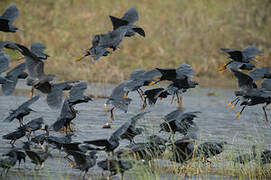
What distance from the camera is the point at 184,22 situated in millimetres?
14375

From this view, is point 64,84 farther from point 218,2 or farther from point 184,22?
point 218,2

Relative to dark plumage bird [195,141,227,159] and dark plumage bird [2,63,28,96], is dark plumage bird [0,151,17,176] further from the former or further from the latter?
dark plumage bird [195,141,227,159]

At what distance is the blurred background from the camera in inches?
512

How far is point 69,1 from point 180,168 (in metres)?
11.8

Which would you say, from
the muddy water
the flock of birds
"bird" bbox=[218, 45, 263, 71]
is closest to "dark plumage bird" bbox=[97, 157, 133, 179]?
the flock of birds

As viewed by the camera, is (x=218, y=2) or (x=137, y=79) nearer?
(x=137, y=79)

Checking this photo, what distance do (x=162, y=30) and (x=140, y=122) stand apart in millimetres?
8134

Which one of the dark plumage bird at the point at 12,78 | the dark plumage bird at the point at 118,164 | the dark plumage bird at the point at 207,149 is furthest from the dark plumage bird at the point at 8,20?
the dark plumage bird at the point at 207,149

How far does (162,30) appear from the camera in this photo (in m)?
14.1

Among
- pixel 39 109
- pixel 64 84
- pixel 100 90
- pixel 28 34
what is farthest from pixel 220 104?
pixel 28 34

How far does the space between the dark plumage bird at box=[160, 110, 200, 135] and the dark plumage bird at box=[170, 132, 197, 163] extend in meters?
0.17

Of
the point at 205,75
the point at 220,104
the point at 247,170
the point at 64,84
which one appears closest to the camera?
the point at 64,84

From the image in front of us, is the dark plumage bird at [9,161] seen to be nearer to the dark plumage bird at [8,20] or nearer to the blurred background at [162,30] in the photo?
the dark plumage bird at [8,20]

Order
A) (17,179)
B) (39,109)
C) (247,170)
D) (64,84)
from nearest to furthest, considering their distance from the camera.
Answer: (17,179) < (64,84) < (247,170) < (39,109)
